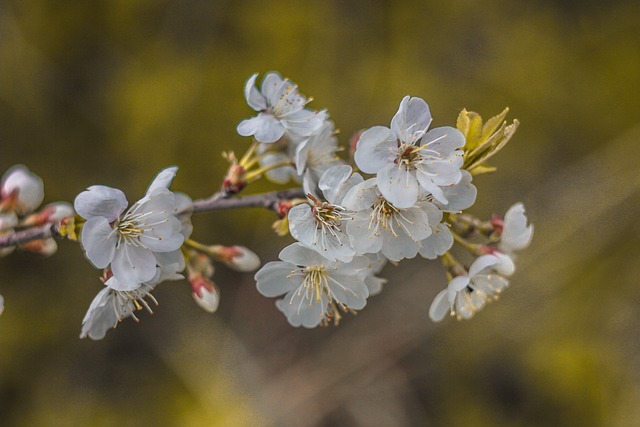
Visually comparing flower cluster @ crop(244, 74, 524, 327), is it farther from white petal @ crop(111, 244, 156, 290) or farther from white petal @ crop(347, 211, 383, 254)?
white petal @ crop(111, 244, 156, 290)

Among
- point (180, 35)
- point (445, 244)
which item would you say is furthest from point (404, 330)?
point (445, 244)

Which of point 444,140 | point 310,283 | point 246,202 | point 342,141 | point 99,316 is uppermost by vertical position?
point 444,140

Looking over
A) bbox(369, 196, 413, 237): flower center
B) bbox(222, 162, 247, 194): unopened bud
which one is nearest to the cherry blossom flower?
bbox(222, 162, 247, 194): unopened bud

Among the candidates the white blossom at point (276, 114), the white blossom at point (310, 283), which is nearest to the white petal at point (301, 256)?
the white blossom at point (310, 283)

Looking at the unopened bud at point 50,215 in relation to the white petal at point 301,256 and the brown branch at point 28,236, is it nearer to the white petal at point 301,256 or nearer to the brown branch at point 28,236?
the brown branch at point 28,236

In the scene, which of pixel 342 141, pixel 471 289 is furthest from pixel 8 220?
pixel 342 141

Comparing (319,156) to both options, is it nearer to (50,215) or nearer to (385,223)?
(385,223)
